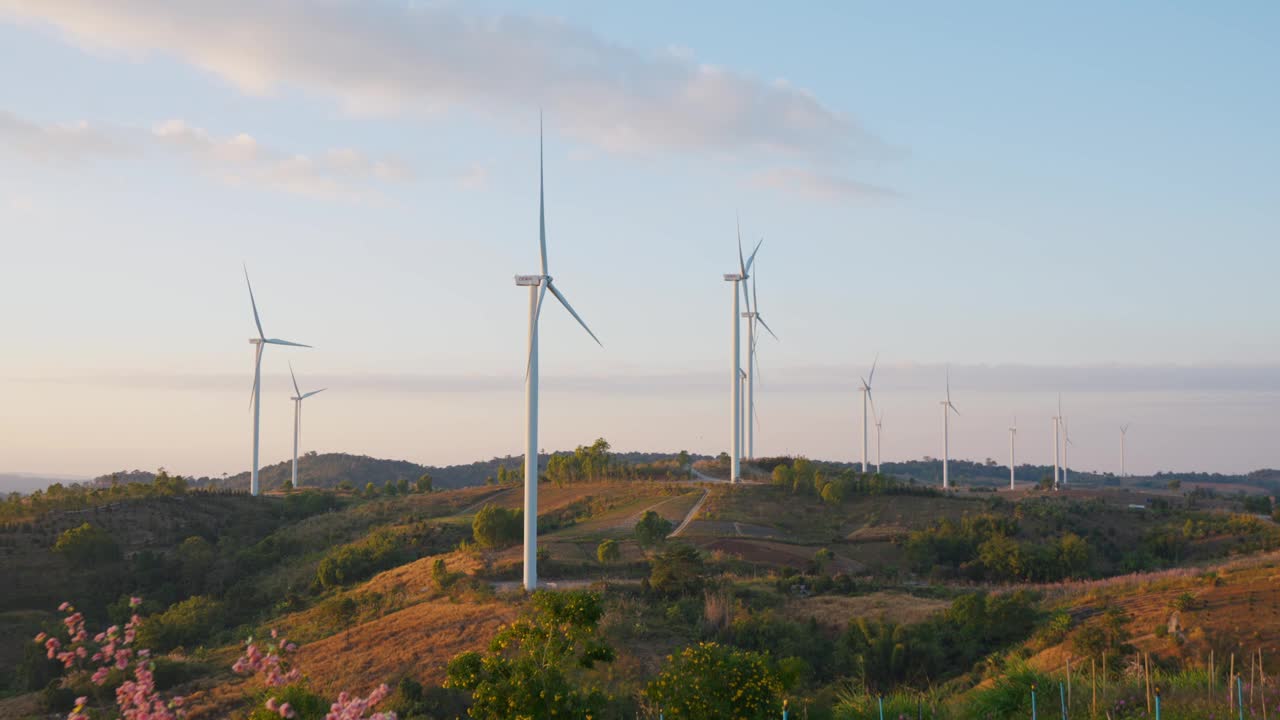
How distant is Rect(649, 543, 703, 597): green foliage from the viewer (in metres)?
48.5

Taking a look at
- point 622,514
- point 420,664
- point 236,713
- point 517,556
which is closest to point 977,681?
point 420,664

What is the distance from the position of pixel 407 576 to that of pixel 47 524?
4172 cm

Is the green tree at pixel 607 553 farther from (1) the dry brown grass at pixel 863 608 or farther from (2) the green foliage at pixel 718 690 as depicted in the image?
(2) the green foliage at pixel 718 690

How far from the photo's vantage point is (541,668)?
68.2 ft

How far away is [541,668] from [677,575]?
1128 inches

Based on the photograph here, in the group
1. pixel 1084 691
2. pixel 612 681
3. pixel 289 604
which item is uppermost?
pixel 1084 691

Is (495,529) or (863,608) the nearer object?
(863,608)

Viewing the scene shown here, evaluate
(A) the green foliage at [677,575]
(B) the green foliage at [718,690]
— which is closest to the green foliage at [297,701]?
(B) the green foliage at [718,690]

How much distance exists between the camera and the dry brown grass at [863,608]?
145ft

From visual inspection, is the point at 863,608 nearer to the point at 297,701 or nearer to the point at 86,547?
the point at 297,701

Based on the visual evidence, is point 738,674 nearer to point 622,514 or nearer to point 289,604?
point 289,604

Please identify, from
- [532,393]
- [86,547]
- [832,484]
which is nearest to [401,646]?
[532,393]

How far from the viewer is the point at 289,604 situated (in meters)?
63.7

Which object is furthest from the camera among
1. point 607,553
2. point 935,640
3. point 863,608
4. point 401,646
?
point 607,553
